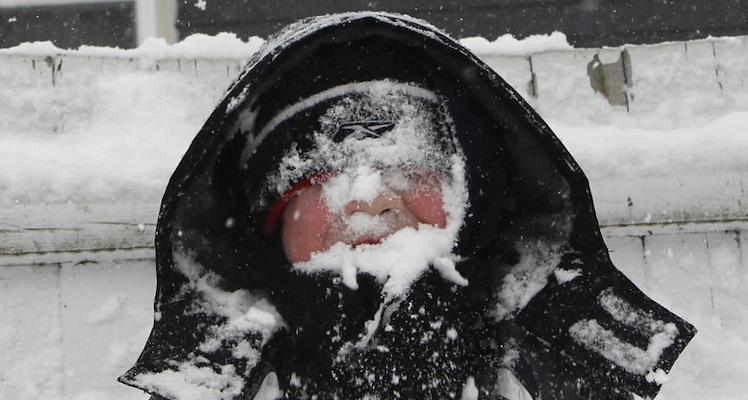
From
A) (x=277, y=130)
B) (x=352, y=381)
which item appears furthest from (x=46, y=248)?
(x=352, y=381)

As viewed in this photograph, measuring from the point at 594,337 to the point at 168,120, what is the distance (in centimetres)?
90

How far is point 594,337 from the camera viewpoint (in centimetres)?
135

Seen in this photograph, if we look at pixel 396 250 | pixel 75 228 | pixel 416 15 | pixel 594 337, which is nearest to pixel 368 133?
pixel 396 250

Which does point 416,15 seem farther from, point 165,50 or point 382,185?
point 382,185

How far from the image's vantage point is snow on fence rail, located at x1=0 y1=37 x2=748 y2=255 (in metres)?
1.58

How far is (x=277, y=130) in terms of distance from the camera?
133cm

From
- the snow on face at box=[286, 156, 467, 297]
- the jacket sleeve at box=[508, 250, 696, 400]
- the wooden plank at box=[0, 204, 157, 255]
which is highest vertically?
the snow on face at box=[286, 156, 467, 297]

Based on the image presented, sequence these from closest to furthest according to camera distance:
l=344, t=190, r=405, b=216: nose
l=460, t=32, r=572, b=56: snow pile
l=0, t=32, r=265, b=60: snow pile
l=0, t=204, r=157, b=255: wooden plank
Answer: l=344, t=190, r=405, b=216: nose < l=0, t=204, r=157, b=255: wooden plank < l=0, t=32, r=265, b=60: snow pile < l=460, t=32, r=572, b=56: snow pile

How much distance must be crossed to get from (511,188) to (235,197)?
0.44 metres

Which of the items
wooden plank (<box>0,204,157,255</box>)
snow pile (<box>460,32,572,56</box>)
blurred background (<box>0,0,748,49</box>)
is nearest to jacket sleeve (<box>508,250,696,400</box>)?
snow pile (<box>460,32,572,56</box>)

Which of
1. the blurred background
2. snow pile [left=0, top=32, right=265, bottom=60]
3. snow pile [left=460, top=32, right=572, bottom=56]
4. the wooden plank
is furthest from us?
the blurred background

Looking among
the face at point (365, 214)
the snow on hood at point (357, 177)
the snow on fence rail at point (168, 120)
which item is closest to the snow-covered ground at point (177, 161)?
the snow on fence rail at point (168, 120)

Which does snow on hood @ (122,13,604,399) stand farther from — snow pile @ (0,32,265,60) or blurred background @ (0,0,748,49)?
blurred background @ (0,0,748,49)

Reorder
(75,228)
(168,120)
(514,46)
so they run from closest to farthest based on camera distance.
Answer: (75,228), (168,120), (514,46)
